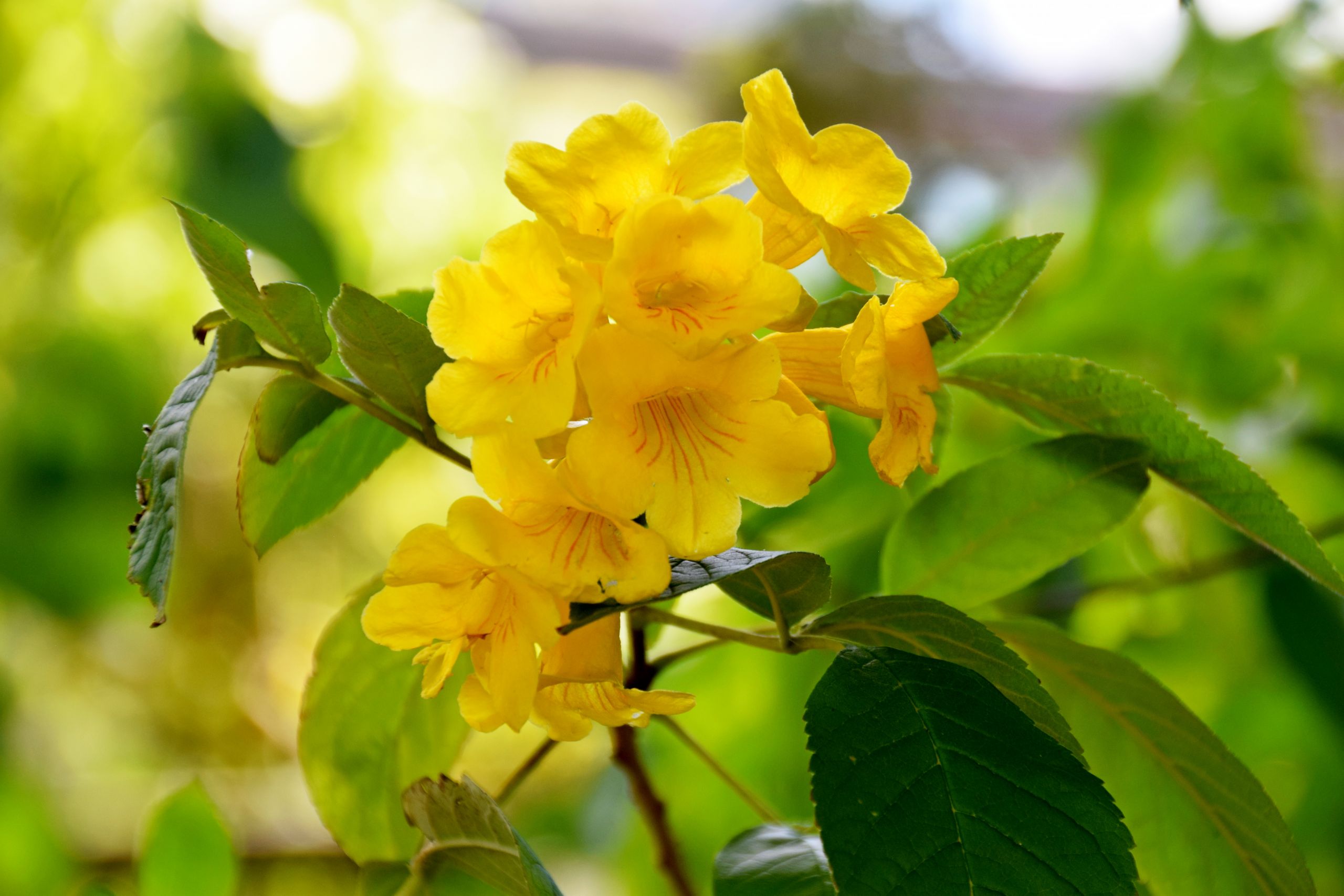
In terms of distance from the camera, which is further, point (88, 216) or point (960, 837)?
point (88, 216)

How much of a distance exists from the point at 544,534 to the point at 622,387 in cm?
5

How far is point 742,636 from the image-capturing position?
0.34 metres

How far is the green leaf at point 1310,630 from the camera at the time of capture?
2.14 ft

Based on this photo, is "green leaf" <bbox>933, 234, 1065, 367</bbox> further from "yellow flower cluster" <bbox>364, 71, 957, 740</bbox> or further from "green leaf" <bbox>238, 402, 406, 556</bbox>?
"green leaf" <bbox>238, 402, 406, 556</bbox>

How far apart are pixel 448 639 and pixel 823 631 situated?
12 centimetres

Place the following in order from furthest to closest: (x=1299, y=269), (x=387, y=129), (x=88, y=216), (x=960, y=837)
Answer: (x=387, y=129) < (x=88, y=216) < (x=1299, y=269) < (x=960, y=837)

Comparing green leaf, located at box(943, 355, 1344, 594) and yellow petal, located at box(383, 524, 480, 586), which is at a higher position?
green leaf, located at box(943, 355, 1344, 594)

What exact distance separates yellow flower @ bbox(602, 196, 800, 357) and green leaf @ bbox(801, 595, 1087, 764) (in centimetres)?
10

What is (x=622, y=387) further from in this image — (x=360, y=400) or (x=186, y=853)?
(x=186, y=853)

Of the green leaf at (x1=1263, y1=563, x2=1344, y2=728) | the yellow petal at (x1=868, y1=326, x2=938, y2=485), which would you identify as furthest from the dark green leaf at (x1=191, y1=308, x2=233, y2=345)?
the green leaf at (x1=1263, y1=563, x2=1344, y2=728)

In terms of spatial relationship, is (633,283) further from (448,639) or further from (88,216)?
(88,216)

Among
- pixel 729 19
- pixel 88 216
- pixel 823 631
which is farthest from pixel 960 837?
pixel 729 19

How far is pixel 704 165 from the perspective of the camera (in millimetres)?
290

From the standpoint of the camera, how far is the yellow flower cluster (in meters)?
0.27
